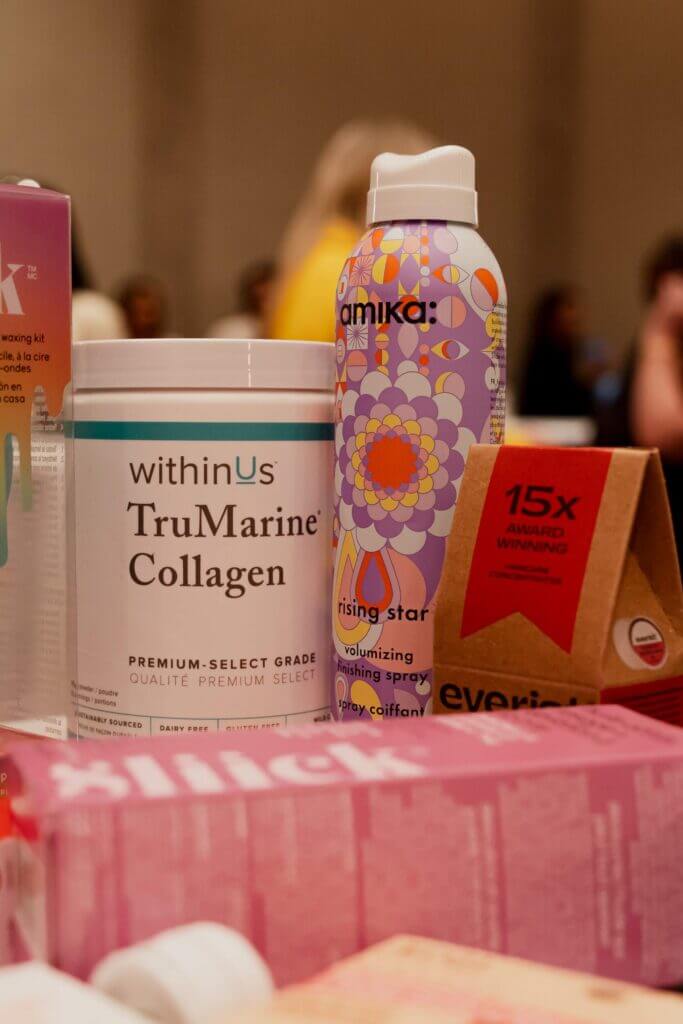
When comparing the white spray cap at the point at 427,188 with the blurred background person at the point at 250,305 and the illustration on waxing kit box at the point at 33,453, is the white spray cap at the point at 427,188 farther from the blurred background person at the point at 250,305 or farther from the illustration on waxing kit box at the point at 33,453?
the blurred background person at the point at 250,305

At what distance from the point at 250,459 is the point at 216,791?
22cm

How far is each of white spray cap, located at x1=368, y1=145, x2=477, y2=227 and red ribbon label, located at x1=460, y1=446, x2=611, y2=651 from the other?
133 millimetres

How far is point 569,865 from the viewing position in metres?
0.46

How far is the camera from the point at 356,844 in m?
0.44

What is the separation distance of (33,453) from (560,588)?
275mm

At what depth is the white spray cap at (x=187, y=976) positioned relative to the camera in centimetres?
38

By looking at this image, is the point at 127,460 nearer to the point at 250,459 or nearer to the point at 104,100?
the point at 250,459

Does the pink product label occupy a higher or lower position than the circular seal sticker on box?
higher

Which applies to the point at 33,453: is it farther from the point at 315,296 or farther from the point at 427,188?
the point at 315,296

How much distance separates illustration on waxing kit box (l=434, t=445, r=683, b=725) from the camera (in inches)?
21.4

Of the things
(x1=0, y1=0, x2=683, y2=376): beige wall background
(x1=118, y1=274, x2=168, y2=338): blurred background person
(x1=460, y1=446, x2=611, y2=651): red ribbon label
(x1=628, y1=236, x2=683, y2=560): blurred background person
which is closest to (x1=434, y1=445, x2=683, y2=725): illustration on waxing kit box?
(x1=460, y1=446, x2=611, y2=651): red ribbon label

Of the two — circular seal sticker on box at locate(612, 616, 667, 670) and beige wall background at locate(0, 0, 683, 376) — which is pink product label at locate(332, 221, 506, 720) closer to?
circular seal sticker on box at locate(612, 616, 667, 670)

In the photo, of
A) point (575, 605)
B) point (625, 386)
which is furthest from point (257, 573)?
point (625, 386)

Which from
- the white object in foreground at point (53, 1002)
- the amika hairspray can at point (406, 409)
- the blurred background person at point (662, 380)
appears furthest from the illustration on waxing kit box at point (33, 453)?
the blurred background person at point (662, 380)
